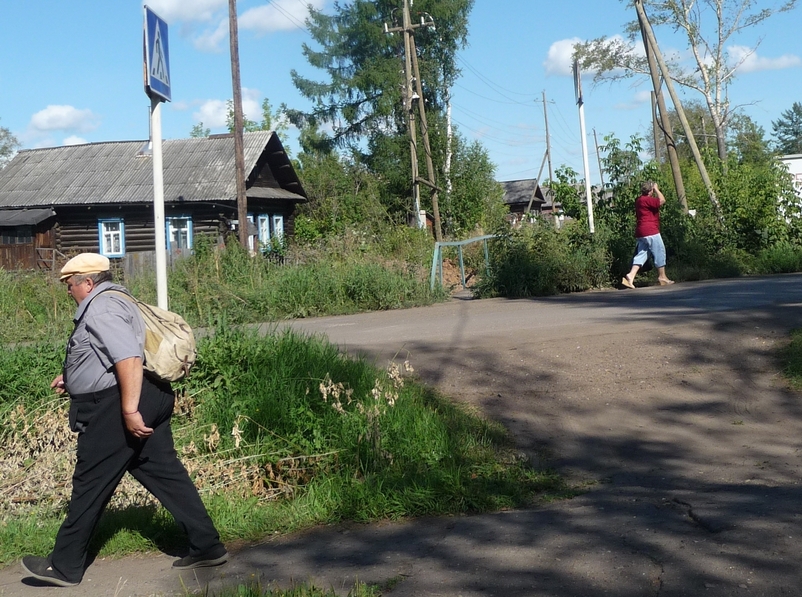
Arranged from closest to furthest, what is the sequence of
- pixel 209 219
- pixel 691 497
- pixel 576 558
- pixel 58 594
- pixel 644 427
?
pixel 576 558, pixel 58 594, pixel 691 497, pixel 644 427, pixel 209 219

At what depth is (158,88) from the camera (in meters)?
6.28

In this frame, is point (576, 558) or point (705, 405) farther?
point (705, 405)

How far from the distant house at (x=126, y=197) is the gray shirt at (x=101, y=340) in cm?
2947

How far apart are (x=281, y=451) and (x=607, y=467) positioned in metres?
2.27

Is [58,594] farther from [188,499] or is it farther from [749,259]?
[749,259]

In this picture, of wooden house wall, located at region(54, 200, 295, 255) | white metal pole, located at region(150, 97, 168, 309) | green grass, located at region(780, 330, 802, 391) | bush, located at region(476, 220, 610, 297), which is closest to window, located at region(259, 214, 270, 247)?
wooden house wall, located at region(54, 200, 295, 255)

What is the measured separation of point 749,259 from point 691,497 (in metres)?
12.8

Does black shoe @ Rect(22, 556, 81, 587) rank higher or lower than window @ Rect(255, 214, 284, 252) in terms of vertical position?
lower

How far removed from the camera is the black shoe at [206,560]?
4945 mm

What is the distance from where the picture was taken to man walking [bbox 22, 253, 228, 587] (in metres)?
4.70

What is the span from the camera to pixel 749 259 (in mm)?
17062

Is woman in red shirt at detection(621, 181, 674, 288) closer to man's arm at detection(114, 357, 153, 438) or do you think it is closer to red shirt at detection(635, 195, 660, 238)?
red shirt at detection(635, 195, 660, 238)

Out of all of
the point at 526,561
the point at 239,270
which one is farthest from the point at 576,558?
the point at 239,270

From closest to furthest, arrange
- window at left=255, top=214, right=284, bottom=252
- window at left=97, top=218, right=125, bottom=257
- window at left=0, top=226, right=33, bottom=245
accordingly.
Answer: window at left=97, top=218, right=125, bottom=257 < window at left=0, top=226, right=33, bottom=245 < window at left=255, top=214, right=284, bottom=252
